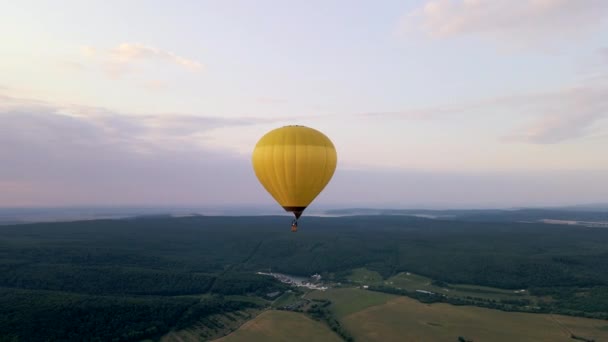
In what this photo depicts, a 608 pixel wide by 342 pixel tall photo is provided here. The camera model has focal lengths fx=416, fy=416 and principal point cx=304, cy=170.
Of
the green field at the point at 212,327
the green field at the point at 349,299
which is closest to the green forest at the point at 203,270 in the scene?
the green field at the point at 212,327

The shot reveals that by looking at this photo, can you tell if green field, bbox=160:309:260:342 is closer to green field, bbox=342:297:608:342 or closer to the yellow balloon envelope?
green field, bbox=342:297:608:342

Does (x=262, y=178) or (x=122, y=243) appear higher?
(x=262, y=178)

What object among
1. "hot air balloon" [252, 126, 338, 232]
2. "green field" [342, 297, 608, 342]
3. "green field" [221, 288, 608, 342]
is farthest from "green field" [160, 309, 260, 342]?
"hot air balloon" [252, 126, 338, 232]

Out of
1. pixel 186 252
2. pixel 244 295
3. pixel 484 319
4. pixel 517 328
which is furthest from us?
pixel 186 252

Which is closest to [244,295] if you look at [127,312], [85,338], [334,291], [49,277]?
[334,291]

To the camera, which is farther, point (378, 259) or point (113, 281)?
point (378, 259)

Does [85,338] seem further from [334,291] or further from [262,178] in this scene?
[334,291]

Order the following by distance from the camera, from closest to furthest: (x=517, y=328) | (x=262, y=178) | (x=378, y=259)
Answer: (x=262, y=178) → (x=517, y=328) → (x=378, y=259)

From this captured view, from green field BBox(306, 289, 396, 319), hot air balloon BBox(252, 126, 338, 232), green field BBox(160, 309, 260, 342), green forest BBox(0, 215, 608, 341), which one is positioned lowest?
green field BBox(160, 309, 260, 342)
